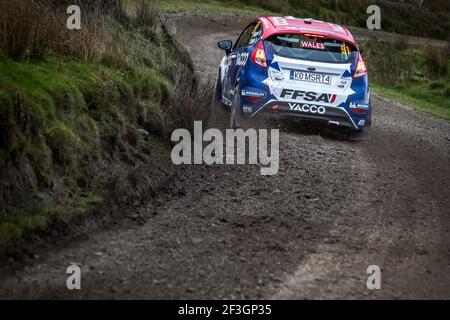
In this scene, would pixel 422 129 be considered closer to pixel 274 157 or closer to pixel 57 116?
pixel 274 157

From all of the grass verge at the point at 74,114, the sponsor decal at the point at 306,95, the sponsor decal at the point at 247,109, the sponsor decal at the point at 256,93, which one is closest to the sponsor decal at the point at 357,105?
the sponsor decal at the point at 306,95

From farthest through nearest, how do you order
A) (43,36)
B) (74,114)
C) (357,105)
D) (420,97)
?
1. (420,97)
2. (357,105)
3. (43,36)
4. (74,114)

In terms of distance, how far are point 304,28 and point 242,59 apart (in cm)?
104

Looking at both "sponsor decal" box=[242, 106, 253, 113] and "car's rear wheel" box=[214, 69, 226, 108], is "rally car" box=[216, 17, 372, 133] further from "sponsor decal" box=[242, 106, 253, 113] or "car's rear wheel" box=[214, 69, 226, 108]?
"car's rear wheel" box=[214, 69, 226, 108]

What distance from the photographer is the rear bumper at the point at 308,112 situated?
10875 mm

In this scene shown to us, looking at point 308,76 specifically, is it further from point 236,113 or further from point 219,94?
point 219,94

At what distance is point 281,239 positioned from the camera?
657cm

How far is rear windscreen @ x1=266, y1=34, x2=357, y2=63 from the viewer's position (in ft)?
36.0

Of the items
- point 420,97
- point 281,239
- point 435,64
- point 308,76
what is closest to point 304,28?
point 308,76

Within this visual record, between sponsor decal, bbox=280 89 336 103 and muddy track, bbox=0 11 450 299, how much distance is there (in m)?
0.85

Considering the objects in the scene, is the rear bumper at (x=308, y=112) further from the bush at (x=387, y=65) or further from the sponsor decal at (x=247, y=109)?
the bush at (x=387, y=65)

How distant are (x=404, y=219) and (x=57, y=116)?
3613 millimetres

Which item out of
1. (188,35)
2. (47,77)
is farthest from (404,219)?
(188,35)

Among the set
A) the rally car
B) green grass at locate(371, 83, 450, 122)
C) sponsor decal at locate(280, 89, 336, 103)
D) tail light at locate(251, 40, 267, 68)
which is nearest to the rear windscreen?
the rally car
